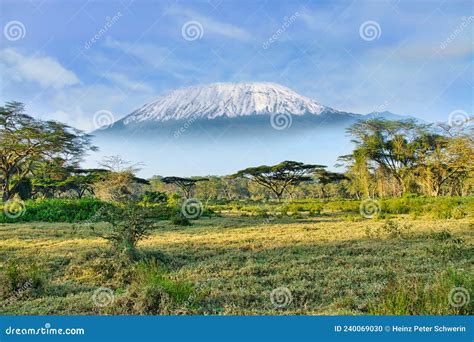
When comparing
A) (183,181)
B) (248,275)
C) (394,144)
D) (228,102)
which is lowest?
(248,275)

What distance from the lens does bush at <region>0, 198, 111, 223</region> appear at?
16195 millimetres

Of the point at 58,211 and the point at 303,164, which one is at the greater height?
the point at 303,164

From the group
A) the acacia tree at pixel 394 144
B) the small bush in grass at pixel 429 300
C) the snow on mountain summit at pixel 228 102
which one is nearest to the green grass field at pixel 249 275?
the small bush in grass at pixel 429 300

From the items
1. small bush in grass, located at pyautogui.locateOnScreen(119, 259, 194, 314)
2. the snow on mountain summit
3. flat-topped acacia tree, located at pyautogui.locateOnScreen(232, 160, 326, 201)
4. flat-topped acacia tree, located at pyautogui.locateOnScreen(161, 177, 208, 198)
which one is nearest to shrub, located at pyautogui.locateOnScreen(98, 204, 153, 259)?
small bush in grass, located at pyautogui.locateOnScreen(119, 259, 194, 314)

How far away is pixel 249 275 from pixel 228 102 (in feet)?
209

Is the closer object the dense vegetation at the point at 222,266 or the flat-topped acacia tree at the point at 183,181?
the dense vegetation at the point at 222,266

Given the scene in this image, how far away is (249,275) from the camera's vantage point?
6238 millimetres

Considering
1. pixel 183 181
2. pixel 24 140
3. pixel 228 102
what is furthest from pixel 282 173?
pixel 228 102

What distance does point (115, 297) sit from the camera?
16.2ft

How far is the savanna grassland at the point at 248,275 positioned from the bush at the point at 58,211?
227 inches

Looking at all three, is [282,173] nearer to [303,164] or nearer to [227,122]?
[303,164]

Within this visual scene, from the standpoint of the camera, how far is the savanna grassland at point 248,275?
4.50 m

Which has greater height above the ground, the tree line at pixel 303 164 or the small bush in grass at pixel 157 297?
the tree line at pixel 303 164

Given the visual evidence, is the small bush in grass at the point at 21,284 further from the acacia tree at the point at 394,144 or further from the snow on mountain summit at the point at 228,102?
the snow on mountain summit at the point at 228,102
